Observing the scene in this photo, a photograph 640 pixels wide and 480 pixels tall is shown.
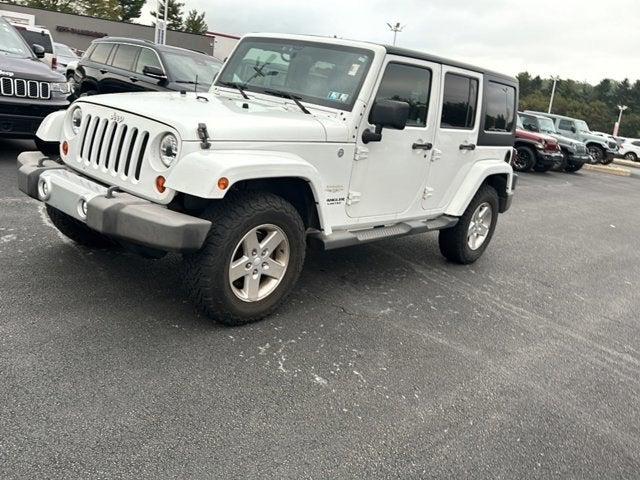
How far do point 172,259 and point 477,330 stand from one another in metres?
2.48

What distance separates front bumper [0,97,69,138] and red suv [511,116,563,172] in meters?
12.8

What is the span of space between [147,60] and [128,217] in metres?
6.78

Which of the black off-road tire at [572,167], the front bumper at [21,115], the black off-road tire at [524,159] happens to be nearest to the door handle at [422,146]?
→ the front bumper at [21,115]

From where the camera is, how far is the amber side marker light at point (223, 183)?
10.5ft

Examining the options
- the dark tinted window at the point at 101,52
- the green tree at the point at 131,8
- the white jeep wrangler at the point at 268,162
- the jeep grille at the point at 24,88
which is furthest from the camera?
the green tree at the point at 131,8

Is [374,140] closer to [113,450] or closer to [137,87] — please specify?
[113,450]

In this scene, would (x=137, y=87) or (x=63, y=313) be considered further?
(x=137, y=87)

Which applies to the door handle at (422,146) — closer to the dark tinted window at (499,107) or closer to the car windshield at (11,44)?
the dark tinted window at (499,107)

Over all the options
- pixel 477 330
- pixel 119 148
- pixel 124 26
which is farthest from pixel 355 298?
pixel 124 26

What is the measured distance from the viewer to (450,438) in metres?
2.91

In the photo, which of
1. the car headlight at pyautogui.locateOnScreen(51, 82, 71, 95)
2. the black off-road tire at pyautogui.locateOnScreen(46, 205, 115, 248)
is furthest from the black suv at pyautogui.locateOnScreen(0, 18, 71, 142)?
the black off-road tire at pyautogui.locateOnScreen(46, 205, 115, 248)

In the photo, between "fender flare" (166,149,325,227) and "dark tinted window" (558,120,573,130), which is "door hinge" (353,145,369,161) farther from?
"dark tinted window" (558,120,573,130)

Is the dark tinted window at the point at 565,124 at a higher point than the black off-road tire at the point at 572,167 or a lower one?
higher

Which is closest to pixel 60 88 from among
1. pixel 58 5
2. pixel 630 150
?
pixel 630 150
